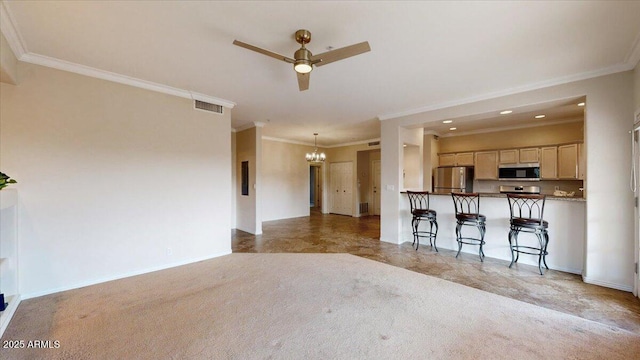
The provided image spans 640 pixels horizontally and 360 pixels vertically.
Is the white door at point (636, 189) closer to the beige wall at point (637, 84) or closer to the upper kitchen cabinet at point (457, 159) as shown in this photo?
the beige wall at point (637, 84)

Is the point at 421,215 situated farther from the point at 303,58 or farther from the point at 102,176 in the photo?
the point at 102,176

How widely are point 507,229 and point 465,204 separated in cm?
74

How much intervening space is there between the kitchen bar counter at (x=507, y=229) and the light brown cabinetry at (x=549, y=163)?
260 centimetres

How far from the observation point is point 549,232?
3846 mm

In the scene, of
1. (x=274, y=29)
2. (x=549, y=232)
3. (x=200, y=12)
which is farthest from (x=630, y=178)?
(x=200, y=12)

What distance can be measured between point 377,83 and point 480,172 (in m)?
4.72

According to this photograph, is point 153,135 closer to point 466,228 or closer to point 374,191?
point 466,228

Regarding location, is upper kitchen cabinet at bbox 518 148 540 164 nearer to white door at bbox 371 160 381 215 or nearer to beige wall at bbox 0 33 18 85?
white door at bbox 371 160 381 215

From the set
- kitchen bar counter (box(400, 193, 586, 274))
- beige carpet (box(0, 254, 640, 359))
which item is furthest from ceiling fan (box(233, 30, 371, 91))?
kitchen bar counter (box(400, 193, 586, 274))

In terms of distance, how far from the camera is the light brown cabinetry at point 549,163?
5664mm

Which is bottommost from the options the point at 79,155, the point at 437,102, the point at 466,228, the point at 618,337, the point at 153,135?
the point at 618,337

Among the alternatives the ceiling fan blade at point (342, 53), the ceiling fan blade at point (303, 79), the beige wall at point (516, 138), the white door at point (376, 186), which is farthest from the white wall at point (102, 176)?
the white door at point (376, 186)

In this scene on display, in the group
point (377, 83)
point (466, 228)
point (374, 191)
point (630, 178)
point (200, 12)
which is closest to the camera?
point (200, 12)

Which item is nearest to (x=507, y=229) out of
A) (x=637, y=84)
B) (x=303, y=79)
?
(x=637, y=84)
